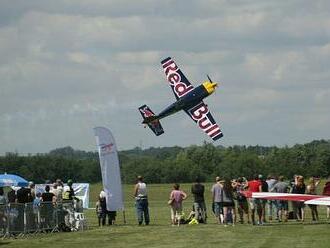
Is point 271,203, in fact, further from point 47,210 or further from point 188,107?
point 188,107

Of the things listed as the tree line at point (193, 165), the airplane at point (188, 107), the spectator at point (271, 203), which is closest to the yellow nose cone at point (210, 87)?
the airplane at point (188, 107)

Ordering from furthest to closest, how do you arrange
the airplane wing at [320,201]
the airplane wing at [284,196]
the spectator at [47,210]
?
1. the airplane wing at [284,196]
2. the spectator at [47,210]
3. the airplane wing at [320,201]

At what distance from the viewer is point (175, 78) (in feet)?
159

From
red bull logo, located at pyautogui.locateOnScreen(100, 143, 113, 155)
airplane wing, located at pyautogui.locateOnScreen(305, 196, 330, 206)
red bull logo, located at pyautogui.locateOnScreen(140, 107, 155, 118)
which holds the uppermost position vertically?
red bull logo, located at pyautogui.locateOnScreen(140, 107, 155, 118)

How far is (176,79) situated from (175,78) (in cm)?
13

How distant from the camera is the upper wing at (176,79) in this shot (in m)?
47.6

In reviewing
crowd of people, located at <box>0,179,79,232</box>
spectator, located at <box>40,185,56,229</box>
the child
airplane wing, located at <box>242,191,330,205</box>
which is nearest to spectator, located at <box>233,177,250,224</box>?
A: airplane wing, located at <box>242,191,330,205</box>

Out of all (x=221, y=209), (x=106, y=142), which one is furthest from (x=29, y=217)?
(x=221, y=209)

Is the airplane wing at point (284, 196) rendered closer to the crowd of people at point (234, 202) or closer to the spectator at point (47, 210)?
the crowd of people at point (234, 202)

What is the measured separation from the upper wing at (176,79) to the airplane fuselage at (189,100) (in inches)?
32.0

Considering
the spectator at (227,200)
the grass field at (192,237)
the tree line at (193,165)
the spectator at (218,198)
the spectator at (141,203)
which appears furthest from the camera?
the tree line at (193,165)

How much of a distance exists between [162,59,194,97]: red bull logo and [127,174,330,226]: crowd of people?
1713cm

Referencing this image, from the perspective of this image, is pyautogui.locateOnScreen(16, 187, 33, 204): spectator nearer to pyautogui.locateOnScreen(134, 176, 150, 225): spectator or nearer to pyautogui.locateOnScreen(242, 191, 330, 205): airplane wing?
pyautogui.locateOnScreen(134, 176, 150, 225): spectator

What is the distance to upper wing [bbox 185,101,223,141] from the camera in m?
46.3
